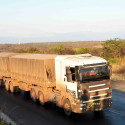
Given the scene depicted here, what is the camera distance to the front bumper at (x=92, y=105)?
1144cm

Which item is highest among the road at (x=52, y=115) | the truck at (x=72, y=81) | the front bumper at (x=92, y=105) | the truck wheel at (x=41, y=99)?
the truck at (x=72, y=81)

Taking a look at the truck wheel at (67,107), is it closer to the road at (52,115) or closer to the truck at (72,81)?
the truck at (72,81)

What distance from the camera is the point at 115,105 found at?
48.4 ft

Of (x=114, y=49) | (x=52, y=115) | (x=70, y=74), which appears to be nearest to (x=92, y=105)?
(x=70, y=74)

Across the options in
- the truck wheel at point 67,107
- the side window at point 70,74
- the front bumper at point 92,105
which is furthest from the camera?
the truck wheel at point 67,107

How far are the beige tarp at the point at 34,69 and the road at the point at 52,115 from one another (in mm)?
1687

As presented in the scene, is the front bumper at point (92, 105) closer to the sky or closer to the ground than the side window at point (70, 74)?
closer to the ground

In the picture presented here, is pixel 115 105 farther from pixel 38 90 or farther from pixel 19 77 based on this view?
pixel 19 77

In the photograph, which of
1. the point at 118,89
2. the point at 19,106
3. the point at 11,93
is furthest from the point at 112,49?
the point at 19,106

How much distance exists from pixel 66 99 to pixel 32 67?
14.4 feet

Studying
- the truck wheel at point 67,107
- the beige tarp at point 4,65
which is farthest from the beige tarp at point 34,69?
the truck wheel at point 67,107

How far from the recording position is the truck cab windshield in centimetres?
1145

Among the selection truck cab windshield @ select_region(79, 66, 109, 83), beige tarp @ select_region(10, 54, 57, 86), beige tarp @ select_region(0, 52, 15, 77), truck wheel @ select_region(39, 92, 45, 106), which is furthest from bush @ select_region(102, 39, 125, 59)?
truck cab windshield @ select_region(79, 66, 109, 83)

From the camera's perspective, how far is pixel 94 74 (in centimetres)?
1169
